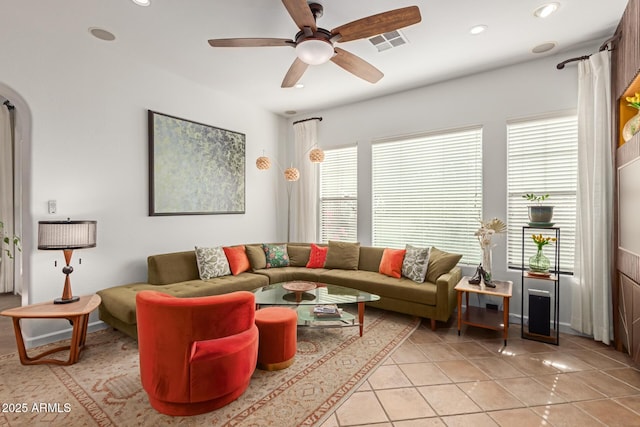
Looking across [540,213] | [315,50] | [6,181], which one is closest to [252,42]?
[315,50]

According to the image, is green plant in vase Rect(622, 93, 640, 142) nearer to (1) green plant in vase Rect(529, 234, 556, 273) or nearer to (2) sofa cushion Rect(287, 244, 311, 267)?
(1) green plant in vase Rect(529, 234, 556, 273)

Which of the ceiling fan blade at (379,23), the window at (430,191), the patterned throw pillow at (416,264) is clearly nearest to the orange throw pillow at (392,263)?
the patterned throw pillow at (416,264)

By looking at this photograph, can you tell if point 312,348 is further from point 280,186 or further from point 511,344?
point 280,186

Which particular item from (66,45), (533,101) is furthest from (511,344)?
(66,45)

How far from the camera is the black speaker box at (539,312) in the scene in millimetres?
3113

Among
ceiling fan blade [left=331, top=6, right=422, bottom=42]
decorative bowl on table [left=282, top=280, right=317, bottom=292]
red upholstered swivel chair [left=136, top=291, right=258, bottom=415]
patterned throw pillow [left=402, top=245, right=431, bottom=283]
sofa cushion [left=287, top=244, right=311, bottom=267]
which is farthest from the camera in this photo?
sofa cushion [left=287, top=244, right=311, bottom=267]

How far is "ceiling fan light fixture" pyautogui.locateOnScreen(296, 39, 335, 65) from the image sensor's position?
2357mm

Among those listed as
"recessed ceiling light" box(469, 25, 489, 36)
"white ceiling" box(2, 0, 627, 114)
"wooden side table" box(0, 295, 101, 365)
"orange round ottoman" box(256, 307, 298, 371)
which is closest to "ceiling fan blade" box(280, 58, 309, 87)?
"white ceiling" box(2, 0, 627, 114)

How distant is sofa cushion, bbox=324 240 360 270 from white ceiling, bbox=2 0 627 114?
2368mm

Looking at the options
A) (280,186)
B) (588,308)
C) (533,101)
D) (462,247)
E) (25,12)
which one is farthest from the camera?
(280,186)

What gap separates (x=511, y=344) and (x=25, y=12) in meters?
5.57

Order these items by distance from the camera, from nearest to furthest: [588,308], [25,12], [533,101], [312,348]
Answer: [25,12] → [312,348] → [588,308] → [533,101]

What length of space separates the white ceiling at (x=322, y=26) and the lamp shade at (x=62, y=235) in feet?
6.28

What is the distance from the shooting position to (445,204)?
13.8ft
